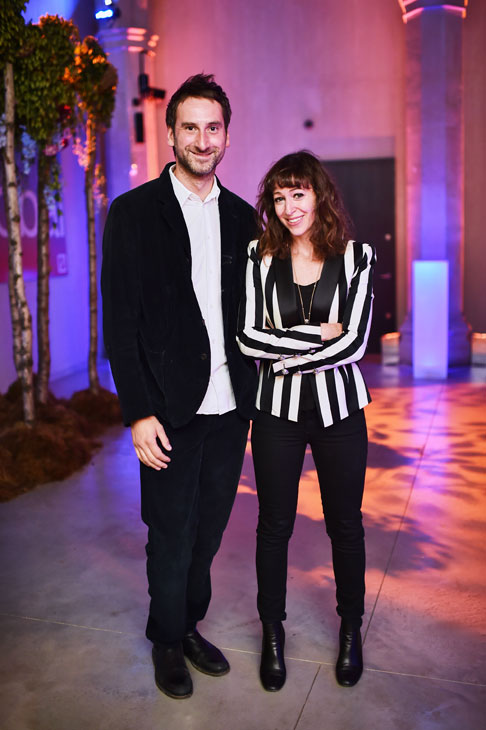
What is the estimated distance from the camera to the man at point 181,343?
2133mm

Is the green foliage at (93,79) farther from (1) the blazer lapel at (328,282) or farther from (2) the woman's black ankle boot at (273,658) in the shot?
(2) the woman's black ankle boot at (273,658)

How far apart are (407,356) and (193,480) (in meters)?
5.93

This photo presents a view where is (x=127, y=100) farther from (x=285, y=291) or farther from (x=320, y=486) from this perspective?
(x=320, y=486)

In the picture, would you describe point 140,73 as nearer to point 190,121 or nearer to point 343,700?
point 190,121

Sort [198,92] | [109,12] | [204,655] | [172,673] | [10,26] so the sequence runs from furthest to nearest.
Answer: [109,12], [10,26], [204,655], [172,673], [198,92]

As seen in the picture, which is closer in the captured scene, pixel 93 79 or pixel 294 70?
pixel 93 79

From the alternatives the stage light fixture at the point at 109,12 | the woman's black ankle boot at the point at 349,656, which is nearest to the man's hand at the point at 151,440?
the woman's black ankle boot at the point at 349,656

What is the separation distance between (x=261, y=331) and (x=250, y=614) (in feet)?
3.90

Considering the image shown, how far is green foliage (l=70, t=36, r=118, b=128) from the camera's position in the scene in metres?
5.43

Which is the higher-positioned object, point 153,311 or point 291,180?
point 291,180

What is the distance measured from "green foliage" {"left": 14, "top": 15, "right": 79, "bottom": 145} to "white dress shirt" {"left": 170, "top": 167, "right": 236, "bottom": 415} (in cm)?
283

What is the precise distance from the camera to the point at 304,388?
222 centimetres

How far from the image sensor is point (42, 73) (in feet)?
15.3

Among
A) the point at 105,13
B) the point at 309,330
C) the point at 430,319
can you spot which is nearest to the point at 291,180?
the point at 309,330
